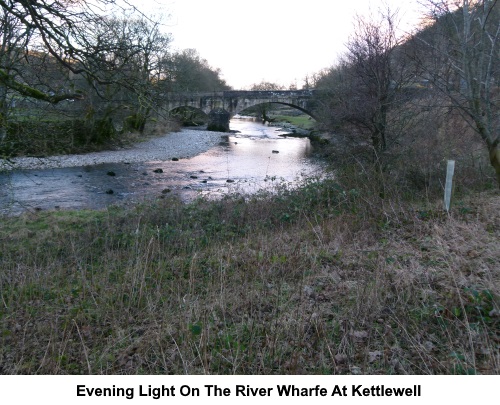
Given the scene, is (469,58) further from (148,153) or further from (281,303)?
(148,153)

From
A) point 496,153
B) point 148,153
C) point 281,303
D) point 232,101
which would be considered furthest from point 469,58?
point 232,101

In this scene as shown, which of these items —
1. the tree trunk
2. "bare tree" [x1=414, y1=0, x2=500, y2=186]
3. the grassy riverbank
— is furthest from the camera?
"bare tree" [x1=414, y1=0, x2=500, y2=186]

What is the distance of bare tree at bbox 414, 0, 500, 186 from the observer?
662 cm

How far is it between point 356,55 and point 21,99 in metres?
10.1

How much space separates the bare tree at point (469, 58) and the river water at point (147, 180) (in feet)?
21.2

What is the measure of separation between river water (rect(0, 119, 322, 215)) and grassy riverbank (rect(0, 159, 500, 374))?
5974mm

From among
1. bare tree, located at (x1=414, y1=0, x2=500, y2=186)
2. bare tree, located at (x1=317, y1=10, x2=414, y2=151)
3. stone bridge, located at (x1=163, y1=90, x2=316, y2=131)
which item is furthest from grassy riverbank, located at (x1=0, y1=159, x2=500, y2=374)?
stone bridge, located at (x1=163, y1=90, x2=316, y2=131)

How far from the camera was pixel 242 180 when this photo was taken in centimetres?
1931

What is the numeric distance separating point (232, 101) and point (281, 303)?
4509cm

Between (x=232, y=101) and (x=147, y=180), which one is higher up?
(x=232, y=101)

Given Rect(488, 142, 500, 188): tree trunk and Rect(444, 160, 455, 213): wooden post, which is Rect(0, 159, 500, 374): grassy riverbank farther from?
Rect(488, 142, 500, 188): tree trunk

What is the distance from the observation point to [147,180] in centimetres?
1912

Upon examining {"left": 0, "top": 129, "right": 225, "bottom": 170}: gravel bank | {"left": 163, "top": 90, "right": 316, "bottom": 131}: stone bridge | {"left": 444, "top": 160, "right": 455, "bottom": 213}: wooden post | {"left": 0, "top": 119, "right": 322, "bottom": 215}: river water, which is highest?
{"left": 163, "top": 90, "right": 316, "bottom": 131}: stone bridge
